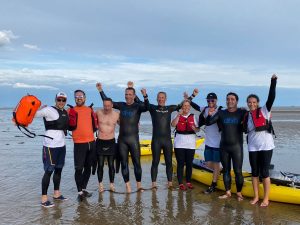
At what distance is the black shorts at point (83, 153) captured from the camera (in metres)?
6.46

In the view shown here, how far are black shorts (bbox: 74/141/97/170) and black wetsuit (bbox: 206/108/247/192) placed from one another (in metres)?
2.33

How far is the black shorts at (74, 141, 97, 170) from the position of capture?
646cm

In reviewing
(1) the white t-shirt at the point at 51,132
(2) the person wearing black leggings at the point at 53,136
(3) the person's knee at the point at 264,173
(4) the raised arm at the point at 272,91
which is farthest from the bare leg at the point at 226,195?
(1) the white t-shirt at the point at 51,132

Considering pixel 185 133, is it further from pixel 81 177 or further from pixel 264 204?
pixel 81 177

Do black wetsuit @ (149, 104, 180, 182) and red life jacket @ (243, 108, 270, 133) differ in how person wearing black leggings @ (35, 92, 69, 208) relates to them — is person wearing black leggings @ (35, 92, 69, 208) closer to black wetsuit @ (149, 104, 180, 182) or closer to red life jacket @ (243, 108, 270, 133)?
black wetsuit @ (149, 104, 180, 182)

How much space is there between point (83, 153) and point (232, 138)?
2807 mm

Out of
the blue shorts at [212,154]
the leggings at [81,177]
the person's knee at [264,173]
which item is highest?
the blue shorts at [212,154]

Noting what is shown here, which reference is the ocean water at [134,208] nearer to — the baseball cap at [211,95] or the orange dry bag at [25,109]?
the orange dry bag at [25,109]

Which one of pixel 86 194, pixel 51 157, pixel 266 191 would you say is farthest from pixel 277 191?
pixel 51 157

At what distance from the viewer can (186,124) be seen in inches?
284

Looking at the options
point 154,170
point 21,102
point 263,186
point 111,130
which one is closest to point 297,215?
point 263,186

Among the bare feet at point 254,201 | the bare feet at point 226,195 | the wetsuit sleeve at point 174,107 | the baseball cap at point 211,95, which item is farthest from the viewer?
the wetsuit sleeve at point 174,107

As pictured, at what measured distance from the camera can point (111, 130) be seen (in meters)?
6.86

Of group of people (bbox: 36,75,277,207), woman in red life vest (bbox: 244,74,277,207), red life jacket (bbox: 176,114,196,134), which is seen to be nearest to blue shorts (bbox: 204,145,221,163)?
group of people (bbox: 36,75,277,207)
